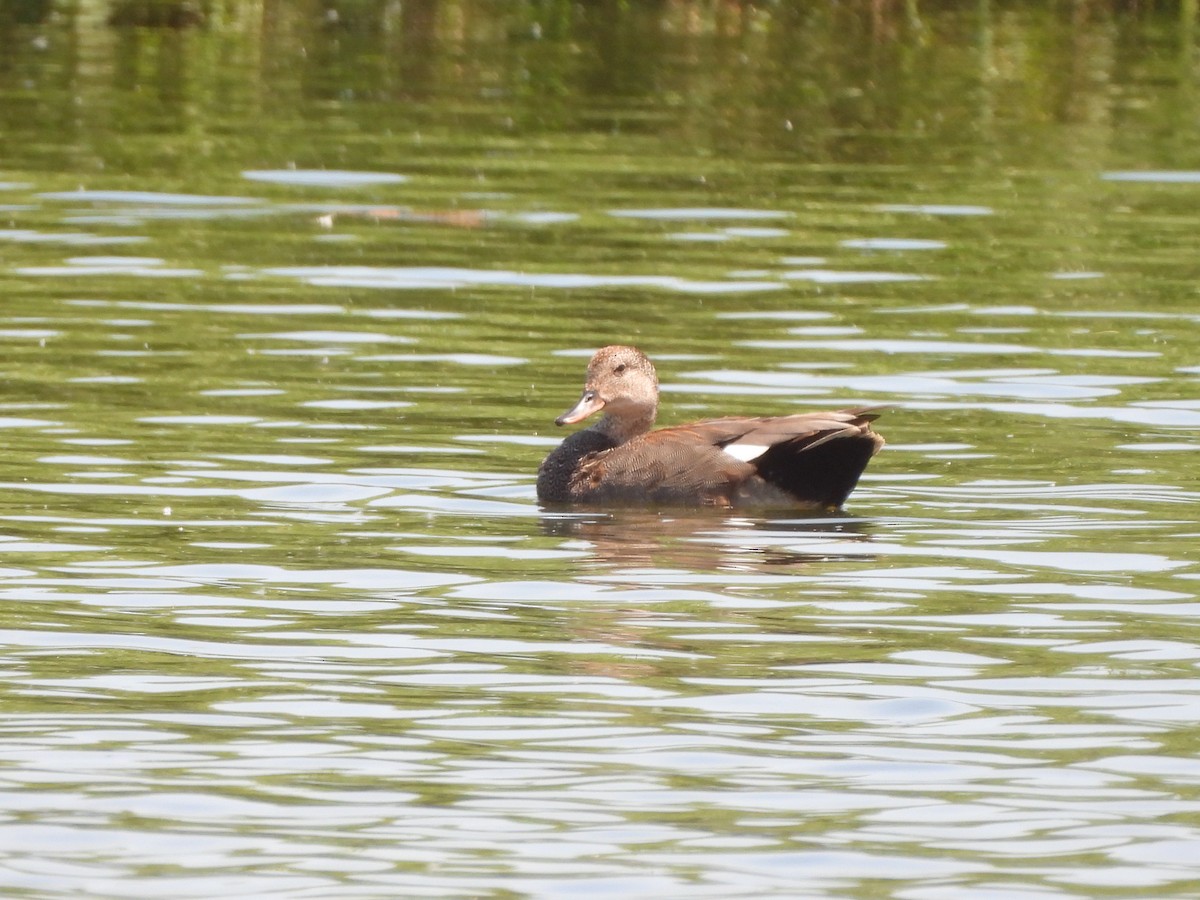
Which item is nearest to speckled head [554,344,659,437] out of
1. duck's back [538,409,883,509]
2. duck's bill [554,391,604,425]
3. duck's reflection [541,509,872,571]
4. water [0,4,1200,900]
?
duck's bill [554,391,604,425]

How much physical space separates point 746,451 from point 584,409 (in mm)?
949

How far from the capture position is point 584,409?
417 inches

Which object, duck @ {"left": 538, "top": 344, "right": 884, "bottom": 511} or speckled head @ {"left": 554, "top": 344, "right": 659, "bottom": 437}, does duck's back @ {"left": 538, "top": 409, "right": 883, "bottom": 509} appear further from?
speckled head @ {"left": 554, "top": 344, "right": 659, "bottom": 437}

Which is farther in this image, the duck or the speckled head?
the speckled head

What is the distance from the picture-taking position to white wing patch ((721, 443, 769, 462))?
32.2 feet

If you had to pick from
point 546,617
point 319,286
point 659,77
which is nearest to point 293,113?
point 659,77

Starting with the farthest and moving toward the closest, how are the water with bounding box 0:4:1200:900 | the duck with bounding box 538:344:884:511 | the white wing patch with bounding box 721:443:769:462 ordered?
1. the white wing patch with bounding box 721:443:769:462
2. the duck with bounding box 538:344:884:511
3. the water with bounding box 0:4:1200:900

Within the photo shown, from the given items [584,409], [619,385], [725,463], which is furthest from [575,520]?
[619,385]

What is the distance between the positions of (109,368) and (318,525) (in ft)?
11.4

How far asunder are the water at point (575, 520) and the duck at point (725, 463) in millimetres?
144

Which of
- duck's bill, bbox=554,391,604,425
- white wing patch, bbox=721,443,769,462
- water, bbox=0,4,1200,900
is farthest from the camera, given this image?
duck's bill, bbox=554,391,604,425

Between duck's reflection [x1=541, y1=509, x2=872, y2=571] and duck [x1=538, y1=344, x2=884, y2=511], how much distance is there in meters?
0.08

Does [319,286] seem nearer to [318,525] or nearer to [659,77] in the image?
[318,525]

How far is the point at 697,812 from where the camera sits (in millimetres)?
6031
